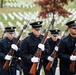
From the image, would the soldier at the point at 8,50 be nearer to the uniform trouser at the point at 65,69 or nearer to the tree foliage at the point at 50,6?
the uniform trouser at the point at 65,69

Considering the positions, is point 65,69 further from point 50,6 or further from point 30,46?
point 50,6

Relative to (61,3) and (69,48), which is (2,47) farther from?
(61,3)

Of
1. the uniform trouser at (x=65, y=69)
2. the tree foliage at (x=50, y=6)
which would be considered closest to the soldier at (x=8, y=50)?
the uniform trouser at (x=65, y=69)

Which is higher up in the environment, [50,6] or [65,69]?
[65,69]

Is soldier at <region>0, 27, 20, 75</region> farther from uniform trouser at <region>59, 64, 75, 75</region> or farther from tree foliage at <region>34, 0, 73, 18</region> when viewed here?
tree foliage at <region>34, 0, 73, 18</region>

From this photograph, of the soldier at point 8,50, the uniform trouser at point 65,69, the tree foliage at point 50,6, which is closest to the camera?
the uniform trouser at point 65,69

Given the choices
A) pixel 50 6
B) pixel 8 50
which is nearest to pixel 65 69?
pixel 8 50

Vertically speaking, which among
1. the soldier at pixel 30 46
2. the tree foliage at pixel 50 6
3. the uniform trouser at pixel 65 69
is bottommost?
the tree foliage at pixel 50 6

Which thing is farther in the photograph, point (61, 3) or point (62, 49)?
point (61, 3)

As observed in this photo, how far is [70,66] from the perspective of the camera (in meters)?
7.96

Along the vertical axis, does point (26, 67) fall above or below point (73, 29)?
below

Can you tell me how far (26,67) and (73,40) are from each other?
1.34 meters

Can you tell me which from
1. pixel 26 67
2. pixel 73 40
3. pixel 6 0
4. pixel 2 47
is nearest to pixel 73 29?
pixel 73 40

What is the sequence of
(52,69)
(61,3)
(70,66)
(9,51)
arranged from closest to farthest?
1. (70,66)
2. (9,51)
3. (52,69)
4. (61,3)
